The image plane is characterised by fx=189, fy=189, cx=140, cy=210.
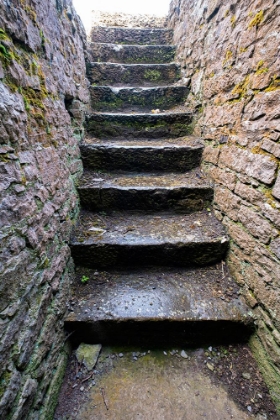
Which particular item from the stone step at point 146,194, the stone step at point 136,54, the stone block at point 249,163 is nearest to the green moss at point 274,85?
the stone block at point 249,163

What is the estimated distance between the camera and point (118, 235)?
1.53m

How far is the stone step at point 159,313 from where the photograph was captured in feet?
3.89

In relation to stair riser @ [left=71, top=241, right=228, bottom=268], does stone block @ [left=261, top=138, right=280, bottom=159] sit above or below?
above

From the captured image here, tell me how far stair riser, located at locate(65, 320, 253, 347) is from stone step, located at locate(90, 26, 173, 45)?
3.88m

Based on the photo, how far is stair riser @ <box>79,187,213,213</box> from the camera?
1.71 metres

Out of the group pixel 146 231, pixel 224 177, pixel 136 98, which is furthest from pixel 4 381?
pixel 136 98

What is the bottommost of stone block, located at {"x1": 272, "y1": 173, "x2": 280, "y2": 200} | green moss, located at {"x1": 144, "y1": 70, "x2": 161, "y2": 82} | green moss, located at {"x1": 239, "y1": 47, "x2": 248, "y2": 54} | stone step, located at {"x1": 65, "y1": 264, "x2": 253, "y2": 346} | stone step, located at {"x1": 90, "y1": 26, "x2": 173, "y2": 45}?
stone step, located at {"x1": 65, "y1": 264, "x2": 253, "y2": 346}

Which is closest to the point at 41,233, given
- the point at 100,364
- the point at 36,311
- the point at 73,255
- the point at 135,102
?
the point at 36,311

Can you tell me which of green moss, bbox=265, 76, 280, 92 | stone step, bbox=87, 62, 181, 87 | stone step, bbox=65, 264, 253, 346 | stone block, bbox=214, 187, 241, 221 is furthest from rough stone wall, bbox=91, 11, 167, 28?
stone step, bbox=65, 264, 253, 346

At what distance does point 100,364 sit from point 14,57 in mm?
1683

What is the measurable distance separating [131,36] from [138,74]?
40.9 inches

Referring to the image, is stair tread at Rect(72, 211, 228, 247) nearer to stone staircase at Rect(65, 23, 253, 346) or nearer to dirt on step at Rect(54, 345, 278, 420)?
stone staircase at Rect(65, 23, 253, 346)

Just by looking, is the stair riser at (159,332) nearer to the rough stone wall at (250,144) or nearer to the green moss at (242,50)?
the rough stone wall at (250,144)

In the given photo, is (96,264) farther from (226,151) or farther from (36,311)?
(226,151)
